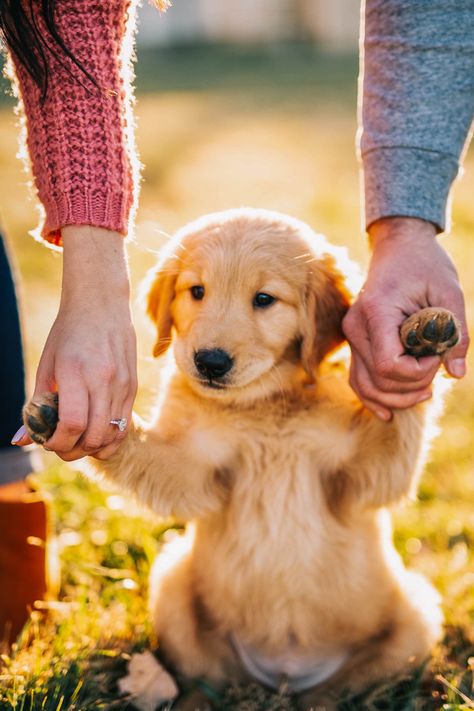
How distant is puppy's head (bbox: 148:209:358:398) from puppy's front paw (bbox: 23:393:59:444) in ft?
1.83

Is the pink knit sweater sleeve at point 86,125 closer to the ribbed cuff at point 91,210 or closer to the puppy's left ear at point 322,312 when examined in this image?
the ribbed cuff at point 91,210

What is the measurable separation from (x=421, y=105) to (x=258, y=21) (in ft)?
93.5

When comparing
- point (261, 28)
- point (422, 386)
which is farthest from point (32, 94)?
point (261, 28)

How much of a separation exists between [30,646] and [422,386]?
152 centimetres

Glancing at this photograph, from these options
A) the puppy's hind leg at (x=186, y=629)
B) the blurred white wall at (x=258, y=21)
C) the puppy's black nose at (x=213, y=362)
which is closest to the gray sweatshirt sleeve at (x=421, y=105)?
the puppy's black nose at (x=213, y=362)

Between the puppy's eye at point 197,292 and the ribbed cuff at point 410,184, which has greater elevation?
the ribbed cuff at point 410,184

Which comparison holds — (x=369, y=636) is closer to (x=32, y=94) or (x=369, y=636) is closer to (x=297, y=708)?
(x=297, y=708)

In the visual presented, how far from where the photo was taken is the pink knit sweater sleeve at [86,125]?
6.60 feet

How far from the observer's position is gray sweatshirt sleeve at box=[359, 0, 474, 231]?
7.75 ft

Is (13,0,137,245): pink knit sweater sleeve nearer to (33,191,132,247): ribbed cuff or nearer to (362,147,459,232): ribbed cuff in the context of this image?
(33,191,132,247): ribbed cuff

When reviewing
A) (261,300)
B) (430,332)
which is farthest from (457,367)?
(261,300)

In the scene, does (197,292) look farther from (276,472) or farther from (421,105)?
(421,105)

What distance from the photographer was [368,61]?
2.50 m

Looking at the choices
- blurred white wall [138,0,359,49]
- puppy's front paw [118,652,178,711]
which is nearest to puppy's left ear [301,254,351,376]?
puppy's front paw [118,652,178,711]
